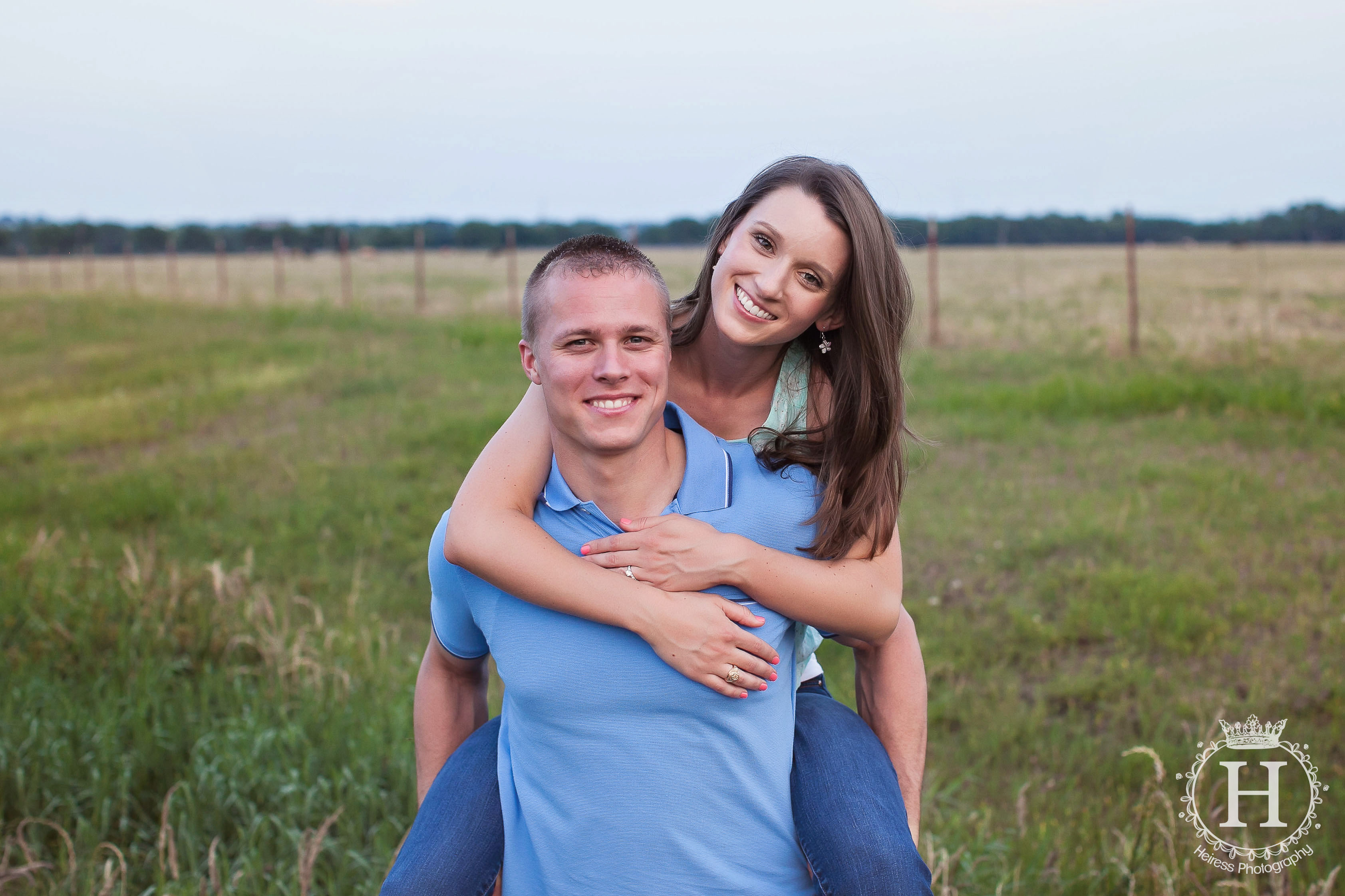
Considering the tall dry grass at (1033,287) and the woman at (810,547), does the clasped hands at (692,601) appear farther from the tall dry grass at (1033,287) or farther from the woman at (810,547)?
the tall dry grass at (1033,287)

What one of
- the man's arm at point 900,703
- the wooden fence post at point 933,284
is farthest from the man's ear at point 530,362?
the wooden fence post at point 933,284

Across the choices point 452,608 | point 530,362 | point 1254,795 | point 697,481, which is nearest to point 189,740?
point 452,608

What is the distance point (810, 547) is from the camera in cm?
205

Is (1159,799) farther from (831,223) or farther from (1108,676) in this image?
(831,223)

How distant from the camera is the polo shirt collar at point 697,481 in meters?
2.04

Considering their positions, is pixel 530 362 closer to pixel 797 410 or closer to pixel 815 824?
pixel 797 410

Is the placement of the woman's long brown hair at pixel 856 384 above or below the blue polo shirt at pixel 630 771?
above

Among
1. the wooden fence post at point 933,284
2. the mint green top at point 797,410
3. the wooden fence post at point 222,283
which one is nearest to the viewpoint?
the mint green top at point 797,410

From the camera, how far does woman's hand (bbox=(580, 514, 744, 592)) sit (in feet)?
6.30

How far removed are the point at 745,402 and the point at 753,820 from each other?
1253 millimetres

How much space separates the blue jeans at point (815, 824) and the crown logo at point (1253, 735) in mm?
2572

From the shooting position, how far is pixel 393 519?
677 centimetres

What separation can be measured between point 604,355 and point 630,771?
29.7 inches

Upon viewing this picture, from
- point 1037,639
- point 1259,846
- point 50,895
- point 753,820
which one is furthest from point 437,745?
point 1037,639
